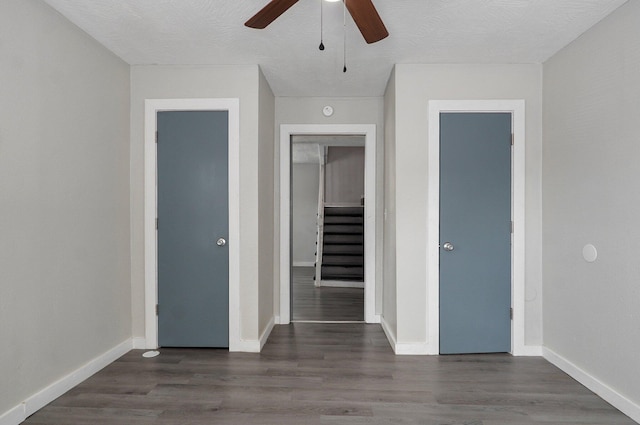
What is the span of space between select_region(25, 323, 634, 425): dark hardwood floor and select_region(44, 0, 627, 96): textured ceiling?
2.53m

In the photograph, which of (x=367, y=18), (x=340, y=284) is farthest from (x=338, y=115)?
(x=340, y=284)

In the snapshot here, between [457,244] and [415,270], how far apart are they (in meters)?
0.43

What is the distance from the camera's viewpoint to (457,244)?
337 centimetres

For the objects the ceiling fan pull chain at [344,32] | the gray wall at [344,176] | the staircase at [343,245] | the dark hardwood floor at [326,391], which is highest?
the ceiling fan pull chain at [344,32]

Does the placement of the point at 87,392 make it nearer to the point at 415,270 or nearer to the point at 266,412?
the point at 266,412

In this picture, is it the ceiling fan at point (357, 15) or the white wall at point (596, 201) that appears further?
the white wall at point (596, 201)

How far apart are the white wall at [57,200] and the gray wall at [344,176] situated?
5779mm

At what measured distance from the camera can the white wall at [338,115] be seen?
437 cm

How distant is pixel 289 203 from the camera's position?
4.40 meters

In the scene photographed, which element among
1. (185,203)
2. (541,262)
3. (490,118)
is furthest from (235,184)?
(541,262)

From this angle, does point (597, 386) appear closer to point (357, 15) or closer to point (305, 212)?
point (357, 15)

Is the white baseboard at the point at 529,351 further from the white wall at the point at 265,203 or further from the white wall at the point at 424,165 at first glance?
the white wall at the point at 265,203

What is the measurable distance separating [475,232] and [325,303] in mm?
2514

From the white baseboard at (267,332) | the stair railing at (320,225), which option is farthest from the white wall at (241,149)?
the stair railing at (320,225)
